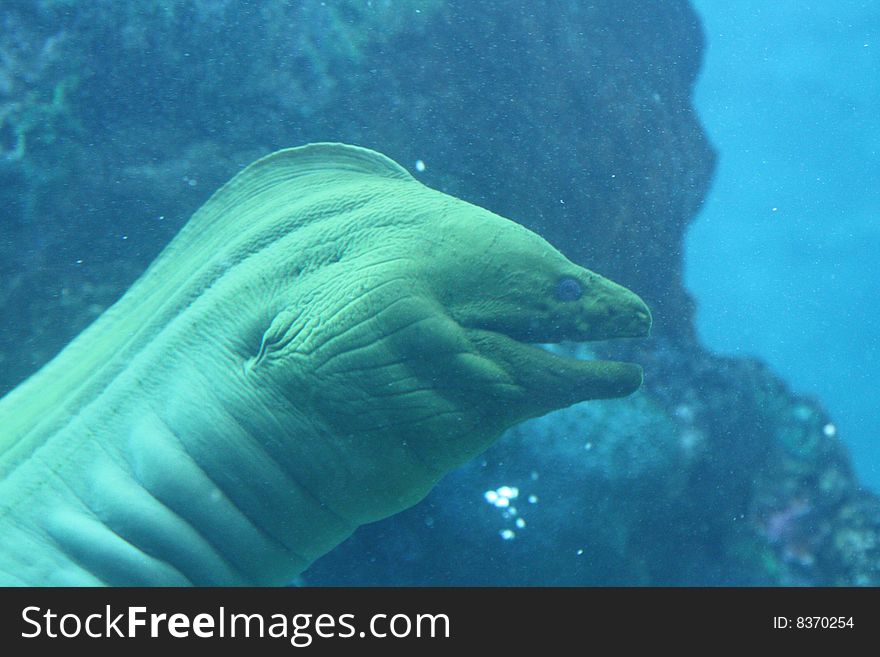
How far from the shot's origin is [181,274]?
9.19ft

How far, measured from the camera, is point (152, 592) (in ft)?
7.22

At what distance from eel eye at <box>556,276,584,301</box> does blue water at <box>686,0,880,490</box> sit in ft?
18.6

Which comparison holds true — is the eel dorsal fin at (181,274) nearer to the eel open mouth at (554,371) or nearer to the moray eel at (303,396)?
the moray eel at (303,396)

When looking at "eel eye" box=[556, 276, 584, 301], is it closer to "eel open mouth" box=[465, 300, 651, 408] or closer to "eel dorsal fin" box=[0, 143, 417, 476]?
"eel open mouth" box=[465, 300, 651, 408]

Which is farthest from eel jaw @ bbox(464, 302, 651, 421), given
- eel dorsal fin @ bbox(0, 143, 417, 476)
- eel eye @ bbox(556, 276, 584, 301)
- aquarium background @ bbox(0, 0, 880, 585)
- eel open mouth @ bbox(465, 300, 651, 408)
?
aquarium background @ bbox(0, 0, 880, 585)

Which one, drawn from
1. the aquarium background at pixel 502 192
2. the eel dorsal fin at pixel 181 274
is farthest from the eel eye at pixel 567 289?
the aquarium background at pixel 502 192

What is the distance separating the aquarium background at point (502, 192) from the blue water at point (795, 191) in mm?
2309

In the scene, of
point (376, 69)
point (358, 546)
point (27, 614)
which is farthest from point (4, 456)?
point (376, 69)

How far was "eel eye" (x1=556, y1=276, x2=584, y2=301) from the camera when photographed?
233 cm

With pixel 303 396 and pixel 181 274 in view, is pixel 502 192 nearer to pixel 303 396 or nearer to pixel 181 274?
pixel 181 274

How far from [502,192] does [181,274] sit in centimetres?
225

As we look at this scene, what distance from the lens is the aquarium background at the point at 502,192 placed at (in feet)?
11.7

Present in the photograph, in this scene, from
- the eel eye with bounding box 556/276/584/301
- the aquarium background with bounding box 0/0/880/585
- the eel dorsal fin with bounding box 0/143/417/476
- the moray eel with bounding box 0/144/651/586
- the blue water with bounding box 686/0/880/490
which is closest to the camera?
the moray eel with bounding box 0/144/651/586

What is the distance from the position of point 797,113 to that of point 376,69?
10980mm
